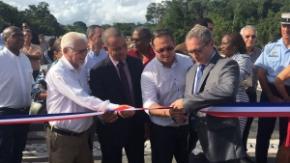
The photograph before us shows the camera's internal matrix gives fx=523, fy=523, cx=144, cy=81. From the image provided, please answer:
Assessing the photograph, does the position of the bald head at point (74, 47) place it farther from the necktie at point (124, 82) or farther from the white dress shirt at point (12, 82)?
the white dress shirt at point (12, 82)

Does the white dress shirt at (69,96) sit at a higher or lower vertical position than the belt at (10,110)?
higher

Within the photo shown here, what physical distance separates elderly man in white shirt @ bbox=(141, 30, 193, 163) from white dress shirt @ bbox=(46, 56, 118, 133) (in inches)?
18.5

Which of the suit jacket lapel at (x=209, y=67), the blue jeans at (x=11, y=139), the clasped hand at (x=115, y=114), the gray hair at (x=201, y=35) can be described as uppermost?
the gray hair at (x=201, y=35)

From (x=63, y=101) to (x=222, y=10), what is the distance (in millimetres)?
104709

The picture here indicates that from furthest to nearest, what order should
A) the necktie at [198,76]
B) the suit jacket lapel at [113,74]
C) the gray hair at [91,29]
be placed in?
the gray hair at [91,29], the suit jacket lapel at [113,74], the necktie at [198,76]

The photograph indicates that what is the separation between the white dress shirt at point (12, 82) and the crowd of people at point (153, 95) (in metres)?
0.01

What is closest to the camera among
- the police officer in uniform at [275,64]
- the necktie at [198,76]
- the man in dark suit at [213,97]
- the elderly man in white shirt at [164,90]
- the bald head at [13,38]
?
the man in dark suit at [213,97]

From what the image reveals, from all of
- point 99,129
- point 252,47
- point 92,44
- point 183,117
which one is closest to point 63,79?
point 99,129

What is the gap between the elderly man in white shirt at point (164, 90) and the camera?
16.8ft

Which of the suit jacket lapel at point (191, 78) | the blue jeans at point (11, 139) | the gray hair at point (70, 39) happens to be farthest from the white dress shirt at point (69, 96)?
the blue jeans at point (11, 139)

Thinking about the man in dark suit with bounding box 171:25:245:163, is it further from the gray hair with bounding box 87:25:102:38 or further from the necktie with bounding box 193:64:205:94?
the gray hair with bounding box 87:25:102:38

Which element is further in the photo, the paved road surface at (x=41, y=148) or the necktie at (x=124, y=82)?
the paved road surface at (x=41, y=148)

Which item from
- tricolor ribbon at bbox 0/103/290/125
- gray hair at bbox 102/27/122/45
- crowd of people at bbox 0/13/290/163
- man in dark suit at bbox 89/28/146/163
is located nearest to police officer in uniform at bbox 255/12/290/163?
crowd of people at bbox 0/13/290/163

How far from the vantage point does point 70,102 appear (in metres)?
5.01
